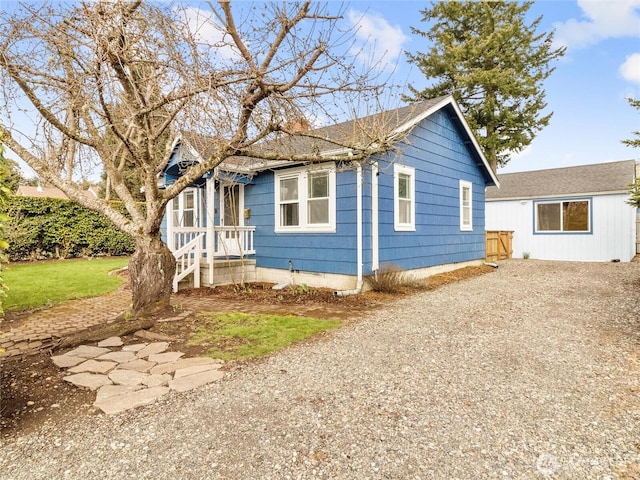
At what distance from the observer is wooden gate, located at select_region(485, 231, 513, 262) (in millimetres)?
14461

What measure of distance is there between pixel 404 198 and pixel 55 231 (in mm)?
12788

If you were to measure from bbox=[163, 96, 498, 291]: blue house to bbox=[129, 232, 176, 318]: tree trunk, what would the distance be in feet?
7.71

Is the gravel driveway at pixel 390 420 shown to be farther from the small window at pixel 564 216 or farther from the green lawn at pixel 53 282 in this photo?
the small window at pixel 564 216

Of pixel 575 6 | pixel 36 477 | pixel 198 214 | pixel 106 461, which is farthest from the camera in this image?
pixel 198 214

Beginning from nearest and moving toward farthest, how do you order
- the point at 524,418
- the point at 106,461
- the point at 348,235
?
the point at 106,461, the point at 524,418, the point at 348,235

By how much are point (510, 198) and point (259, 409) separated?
15.8 m

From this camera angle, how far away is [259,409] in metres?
2.81

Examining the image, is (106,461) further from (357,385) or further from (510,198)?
(510,198)

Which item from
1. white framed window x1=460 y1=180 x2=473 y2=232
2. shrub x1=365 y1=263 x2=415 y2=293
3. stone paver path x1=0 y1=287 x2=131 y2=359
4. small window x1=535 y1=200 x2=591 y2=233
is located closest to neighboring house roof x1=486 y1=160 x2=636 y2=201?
small window x1=535 y1=200 x2=591 y2=233

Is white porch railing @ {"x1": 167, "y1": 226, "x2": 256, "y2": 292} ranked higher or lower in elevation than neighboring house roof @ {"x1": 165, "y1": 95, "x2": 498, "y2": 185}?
lower

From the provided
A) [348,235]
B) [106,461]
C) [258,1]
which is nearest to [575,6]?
[348,235]

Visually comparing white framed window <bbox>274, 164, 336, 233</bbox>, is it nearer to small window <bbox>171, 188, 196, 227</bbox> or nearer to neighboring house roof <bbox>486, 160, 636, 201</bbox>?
small window <bbox>171, 188, 196, 227</bbox>

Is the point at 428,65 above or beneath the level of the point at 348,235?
above

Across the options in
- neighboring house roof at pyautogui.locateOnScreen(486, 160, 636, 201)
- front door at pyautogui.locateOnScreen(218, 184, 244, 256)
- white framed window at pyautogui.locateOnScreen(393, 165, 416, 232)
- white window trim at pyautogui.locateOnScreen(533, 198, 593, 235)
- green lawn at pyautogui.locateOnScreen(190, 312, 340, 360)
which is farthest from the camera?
white window trim at pyautogui.locateOnScreen(533, 198, 593, 235)
